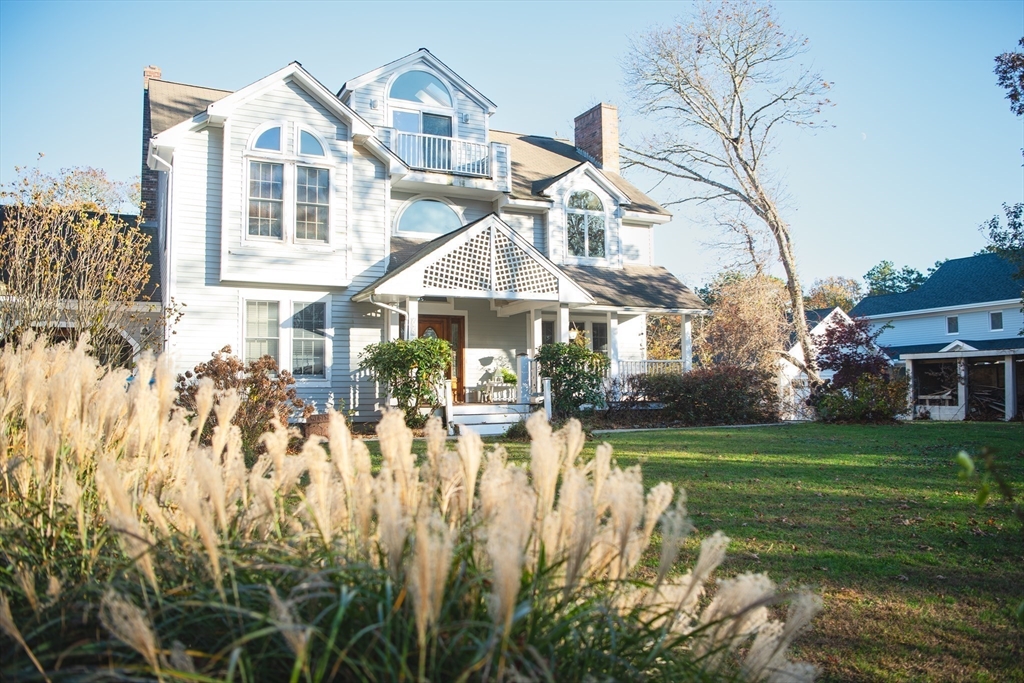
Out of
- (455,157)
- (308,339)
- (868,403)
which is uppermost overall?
(455,157)

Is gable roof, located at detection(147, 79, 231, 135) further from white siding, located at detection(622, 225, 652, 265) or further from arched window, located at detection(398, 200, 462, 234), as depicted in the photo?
white siding, located at detection(622, 225, 652, 265)

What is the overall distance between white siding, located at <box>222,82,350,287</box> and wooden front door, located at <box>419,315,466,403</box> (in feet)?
10.00

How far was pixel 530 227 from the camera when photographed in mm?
20047

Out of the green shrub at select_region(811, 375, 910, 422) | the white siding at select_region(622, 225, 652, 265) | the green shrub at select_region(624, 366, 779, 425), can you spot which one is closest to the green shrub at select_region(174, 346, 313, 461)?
the green shrub at select_region(624, 366, 779, 425)

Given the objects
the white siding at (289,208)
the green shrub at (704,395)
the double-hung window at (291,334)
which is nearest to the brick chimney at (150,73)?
the white siding at (289,208)

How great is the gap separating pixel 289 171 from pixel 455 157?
4.71 meters

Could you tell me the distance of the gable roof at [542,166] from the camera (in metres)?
20.0

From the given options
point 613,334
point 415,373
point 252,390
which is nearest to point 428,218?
point 415,373

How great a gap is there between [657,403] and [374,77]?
439 inches

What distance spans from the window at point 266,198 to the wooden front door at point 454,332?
4.55 metres

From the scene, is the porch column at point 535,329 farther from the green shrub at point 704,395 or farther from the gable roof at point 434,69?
the gable roof at point 434,69

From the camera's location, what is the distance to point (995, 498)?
6777 mm

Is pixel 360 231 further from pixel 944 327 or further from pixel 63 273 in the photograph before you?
pixel 944 327

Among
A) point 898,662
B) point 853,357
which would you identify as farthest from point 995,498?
point 853,357
